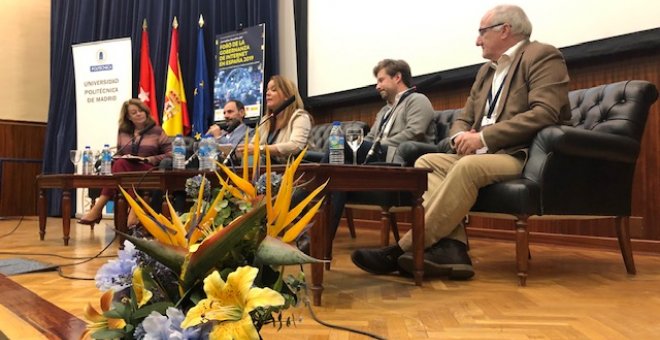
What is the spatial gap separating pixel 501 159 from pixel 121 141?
292cm

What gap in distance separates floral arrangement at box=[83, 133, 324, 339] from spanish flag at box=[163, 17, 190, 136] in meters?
4.81

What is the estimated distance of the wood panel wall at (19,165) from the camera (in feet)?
20.0

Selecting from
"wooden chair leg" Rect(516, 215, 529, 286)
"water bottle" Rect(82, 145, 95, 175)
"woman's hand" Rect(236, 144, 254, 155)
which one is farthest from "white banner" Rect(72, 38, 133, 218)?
"wooden chair leg" Rect(516, 215, 529, 286)

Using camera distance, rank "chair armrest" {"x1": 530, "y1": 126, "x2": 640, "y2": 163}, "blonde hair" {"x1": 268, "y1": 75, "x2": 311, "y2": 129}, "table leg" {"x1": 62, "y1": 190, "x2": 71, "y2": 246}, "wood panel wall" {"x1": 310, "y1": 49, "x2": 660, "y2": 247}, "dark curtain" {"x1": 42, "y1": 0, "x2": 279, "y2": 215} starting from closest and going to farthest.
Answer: "chair armrest" {"x1": 530, "y1": 126, "x2": 640, "y2": 163}
"wood panel wall" {"x1": 310, "y1": 49, "x2": 660, "y2": 247}
"blonde hair" {"x1": 268, "y1": 75, "x2": 311, "y2": 129}
"table leg" {"x1": 62, "y1": 190, "x2": 71, "y2": 246}
"dark curtain" {"x1": 42, "y1": 0, "x2": 279, "y2": 215}

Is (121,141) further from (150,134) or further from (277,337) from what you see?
(277,337)

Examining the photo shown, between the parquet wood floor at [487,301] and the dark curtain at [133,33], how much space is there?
2.93 meters

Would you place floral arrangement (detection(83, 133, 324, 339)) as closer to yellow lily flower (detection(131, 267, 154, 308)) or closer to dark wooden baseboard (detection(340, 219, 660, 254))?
yellow lily flower (detection(131, 267, 154, 308))

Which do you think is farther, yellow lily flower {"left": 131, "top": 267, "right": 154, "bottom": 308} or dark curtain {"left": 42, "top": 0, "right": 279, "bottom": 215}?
dark curtain {"left": 42, "top": 0, "right": 279, "bottom": 215}

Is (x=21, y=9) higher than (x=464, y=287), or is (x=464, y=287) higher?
(x=21, y=9)

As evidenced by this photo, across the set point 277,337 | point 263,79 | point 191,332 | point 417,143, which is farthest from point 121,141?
point 191,332

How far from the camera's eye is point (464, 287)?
6.57 ft

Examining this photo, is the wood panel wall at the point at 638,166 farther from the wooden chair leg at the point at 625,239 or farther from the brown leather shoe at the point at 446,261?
the brown leather shoe at the point at 446,261

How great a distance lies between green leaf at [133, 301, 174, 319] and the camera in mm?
602

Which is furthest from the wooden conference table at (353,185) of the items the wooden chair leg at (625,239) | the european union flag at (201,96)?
the european union flag at (201,96)
